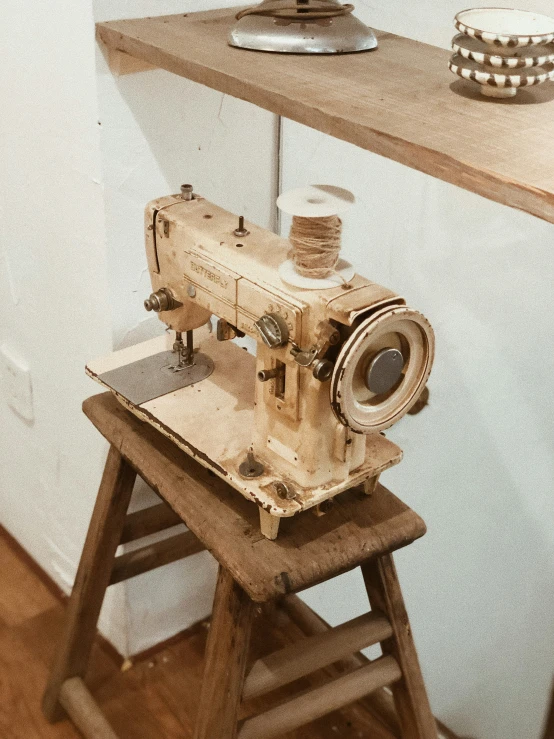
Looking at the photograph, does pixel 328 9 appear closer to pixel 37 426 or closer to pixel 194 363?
pixel 194 363

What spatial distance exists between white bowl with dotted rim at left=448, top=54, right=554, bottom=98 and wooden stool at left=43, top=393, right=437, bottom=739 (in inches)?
20.4

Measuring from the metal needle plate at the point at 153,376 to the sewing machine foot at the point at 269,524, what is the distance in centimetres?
24

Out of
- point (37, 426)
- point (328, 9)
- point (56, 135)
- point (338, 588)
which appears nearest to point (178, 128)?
point (56, 135)

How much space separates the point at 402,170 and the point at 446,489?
1.75 ft

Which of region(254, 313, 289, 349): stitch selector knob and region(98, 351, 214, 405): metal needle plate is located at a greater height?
region(254, 313, 289, 349): stitch selector knob

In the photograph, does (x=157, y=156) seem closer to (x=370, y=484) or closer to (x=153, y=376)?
(x=153, y=376)

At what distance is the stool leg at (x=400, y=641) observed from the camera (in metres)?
1.20

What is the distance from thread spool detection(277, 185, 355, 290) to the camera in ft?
3.08

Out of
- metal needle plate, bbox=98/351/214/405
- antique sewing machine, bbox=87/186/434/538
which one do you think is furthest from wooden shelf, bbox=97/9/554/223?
metal needle plate, bbox=98/351/214/405

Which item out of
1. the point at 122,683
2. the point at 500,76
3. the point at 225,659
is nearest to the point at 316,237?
the point at 500,76

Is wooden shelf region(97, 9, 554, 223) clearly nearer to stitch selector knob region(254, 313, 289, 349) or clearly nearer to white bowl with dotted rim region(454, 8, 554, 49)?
white bowl with dotted rim region(454, 8, 554, 49)

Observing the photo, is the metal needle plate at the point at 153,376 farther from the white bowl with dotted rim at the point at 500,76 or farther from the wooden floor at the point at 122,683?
the wooden floor at the point at 122,683

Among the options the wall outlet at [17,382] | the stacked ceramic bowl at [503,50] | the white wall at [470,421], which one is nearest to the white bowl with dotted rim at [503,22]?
the stacked ceramic bowl at [503,50]

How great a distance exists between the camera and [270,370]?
1.02m
